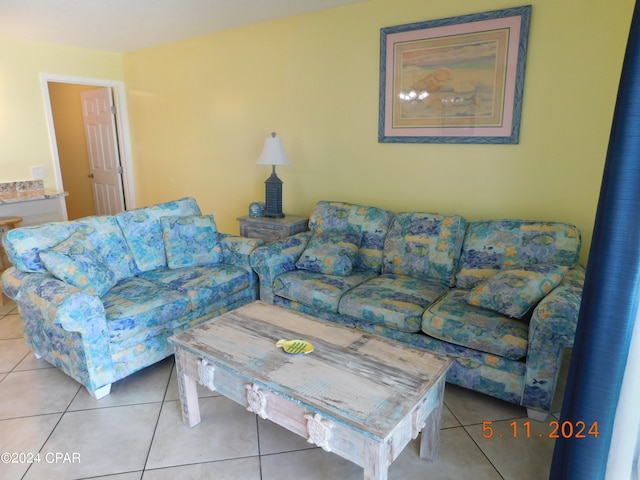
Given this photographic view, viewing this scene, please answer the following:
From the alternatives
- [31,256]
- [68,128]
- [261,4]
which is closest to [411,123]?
[261,4]

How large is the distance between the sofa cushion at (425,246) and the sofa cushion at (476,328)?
41cm

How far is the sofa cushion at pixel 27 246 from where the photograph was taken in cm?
236

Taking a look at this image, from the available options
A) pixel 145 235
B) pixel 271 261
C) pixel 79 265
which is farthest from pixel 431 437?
pixel 145 235

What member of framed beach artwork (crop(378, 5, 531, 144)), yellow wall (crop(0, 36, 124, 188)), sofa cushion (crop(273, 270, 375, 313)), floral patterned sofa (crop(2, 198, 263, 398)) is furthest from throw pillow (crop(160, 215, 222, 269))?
yellow wall (crop(0, 36, 124, 188))

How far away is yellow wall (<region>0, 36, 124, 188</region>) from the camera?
4.18 m

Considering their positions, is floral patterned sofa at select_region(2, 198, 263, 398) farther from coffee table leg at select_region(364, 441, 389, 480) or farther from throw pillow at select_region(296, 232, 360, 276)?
coffee table leg at select_region(364, 441, 389, 480)

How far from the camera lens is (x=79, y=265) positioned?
7.83 ft

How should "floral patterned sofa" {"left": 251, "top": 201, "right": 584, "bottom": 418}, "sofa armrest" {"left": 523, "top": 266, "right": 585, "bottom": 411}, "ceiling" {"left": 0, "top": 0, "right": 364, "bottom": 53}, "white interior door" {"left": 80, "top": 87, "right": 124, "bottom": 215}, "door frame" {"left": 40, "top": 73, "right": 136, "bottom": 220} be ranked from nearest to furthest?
"sofa armrest" {"left": 523, "top": 266, "right": 585, "bottom": 411}, "floral patterned sofa" {"left": 251, "top": 201, "right": 584, "bottom": 418}, "ceiling" {"left": 0, "top": 0, "right": 364, "bottom": 53}, "door frame" {"left": 40, "top": 73, "right": 136, "bottom": 220}, "white interior door" {"left": 80, "top": 87, "right": 124, "bottom": 215}

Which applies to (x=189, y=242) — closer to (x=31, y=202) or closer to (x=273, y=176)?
(x=273, y=176)

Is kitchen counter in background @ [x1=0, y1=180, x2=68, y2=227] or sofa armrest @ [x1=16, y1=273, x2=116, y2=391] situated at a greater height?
kitchen counter in background @ [x1=0, y1=180, x2=68, y2=227]

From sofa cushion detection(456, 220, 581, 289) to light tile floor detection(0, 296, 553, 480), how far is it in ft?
2.44

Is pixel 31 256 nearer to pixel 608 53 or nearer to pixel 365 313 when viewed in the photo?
pixel 365 313

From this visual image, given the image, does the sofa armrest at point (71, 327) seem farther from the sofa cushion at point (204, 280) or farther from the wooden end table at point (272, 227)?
the wooden end table at point (272, 227)

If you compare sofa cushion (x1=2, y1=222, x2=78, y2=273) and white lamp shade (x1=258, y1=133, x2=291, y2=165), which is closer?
sofa cushion (x1=2, y1=222, x2=78, y2=273)
